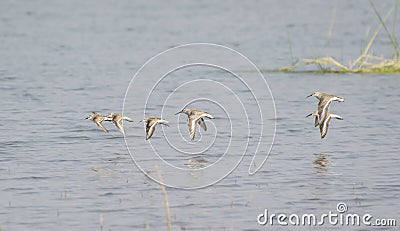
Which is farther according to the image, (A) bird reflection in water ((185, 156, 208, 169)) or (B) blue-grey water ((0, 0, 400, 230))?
(A) bird reflection in water ((185, 156, 208, 169))

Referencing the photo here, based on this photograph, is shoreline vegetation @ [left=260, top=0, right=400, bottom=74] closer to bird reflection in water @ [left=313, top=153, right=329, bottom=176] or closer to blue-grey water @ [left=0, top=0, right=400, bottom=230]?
blue-grey water @ [left=0, top=0, right=400, bottom=230]

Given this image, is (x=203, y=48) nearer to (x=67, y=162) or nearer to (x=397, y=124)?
(x=397, y=124)

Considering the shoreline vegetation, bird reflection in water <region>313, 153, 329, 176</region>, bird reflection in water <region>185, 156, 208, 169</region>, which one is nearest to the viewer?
bird reflection in water <region>313, 153, 329, 176</region>

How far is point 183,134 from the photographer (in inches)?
569

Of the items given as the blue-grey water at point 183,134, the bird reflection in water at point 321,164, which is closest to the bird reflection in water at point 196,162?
the blue-grey water at point 183,134

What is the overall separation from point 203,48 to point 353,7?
11136mm

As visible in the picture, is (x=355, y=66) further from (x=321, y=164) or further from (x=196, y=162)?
(x=196, y=162)

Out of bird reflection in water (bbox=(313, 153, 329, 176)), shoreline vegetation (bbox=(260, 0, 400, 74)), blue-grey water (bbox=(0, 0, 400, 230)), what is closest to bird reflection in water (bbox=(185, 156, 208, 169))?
blue-grey water (bbox=(0, 0, 400, 230))

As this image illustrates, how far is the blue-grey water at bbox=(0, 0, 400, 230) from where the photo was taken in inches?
403

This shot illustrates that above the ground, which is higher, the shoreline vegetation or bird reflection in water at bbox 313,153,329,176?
the shoreline vegetation

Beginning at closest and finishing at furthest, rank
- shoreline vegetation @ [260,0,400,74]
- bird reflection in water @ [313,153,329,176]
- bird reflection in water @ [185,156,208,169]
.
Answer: bird reflection in water @ [313,153,329,176] < bird reflection in water @ [185,156,208,169] < shoreline vegetation @ [260,0,400,74]

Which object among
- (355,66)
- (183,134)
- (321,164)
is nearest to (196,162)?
(321,164)

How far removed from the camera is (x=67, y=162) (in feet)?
40.9

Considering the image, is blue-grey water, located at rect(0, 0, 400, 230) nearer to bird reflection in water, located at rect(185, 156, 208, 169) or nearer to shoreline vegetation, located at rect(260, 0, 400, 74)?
bird reflection in water, located at rect(185, 156, 208, 169)
